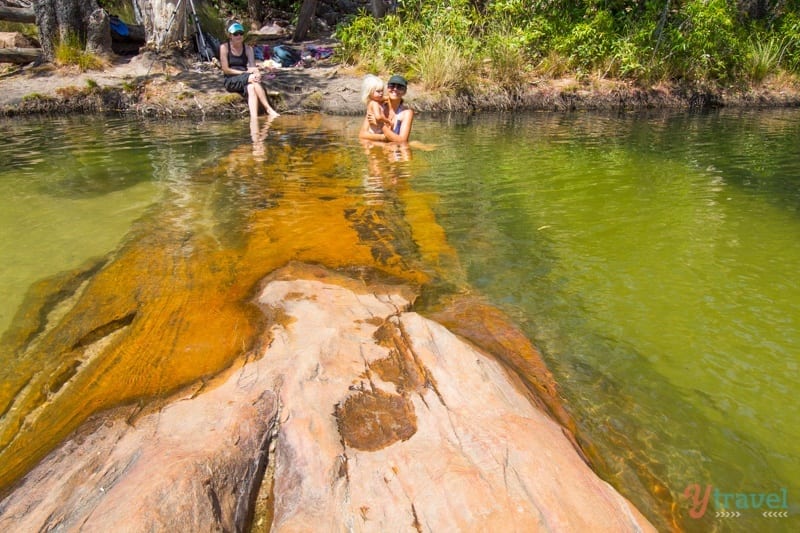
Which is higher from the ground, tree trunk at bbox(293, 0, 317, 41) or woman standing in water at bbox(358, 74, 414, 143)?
tree trunk at bbox(293, 0, 317, 41)

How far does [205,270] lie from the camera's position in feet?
11.5

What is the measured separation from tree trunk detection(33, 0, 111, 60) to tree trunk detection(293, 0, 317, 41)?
18.0ft

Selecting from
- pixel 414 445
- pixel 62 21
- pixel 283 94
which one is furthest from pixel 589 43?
pixel 414 445

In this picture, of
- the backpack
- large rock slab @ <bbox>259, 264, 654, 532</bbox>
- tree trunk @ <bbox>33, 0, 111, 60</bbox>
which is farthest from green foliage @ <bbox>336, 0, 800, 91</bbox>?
large rock slab @ <bbox>259, 264, 654, 532</bbox>

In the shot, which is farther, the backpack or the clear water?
the backpack

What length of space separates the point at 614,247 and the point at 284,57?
11576mm

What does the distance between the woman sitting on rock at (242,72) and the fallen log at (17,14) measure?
17.7 feet

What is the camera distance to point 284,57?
1325 centimetres

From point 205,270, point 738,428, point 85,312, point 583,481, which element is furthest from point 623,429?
point 85,312

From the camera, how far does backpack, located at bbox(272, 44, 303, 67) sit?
13180 mm

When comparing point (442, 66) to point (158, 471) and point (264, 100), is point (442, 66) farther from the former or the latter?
point (158, 471)

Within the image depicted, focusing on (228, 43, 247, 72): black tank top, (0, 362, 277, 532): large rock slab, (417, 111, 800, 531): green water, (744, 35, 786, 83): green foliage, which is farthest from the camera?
(744, 35, 786, 83): green foliage

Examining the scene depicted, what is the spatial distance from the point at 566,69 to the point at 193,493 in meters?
13.8

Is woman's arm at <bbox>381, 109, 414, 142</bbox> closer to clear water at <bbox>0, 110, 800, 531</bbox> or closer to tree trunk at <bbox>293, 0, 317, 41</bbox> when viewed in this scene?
clear water at <bbox>0, 110, 800, 531</bbox>
